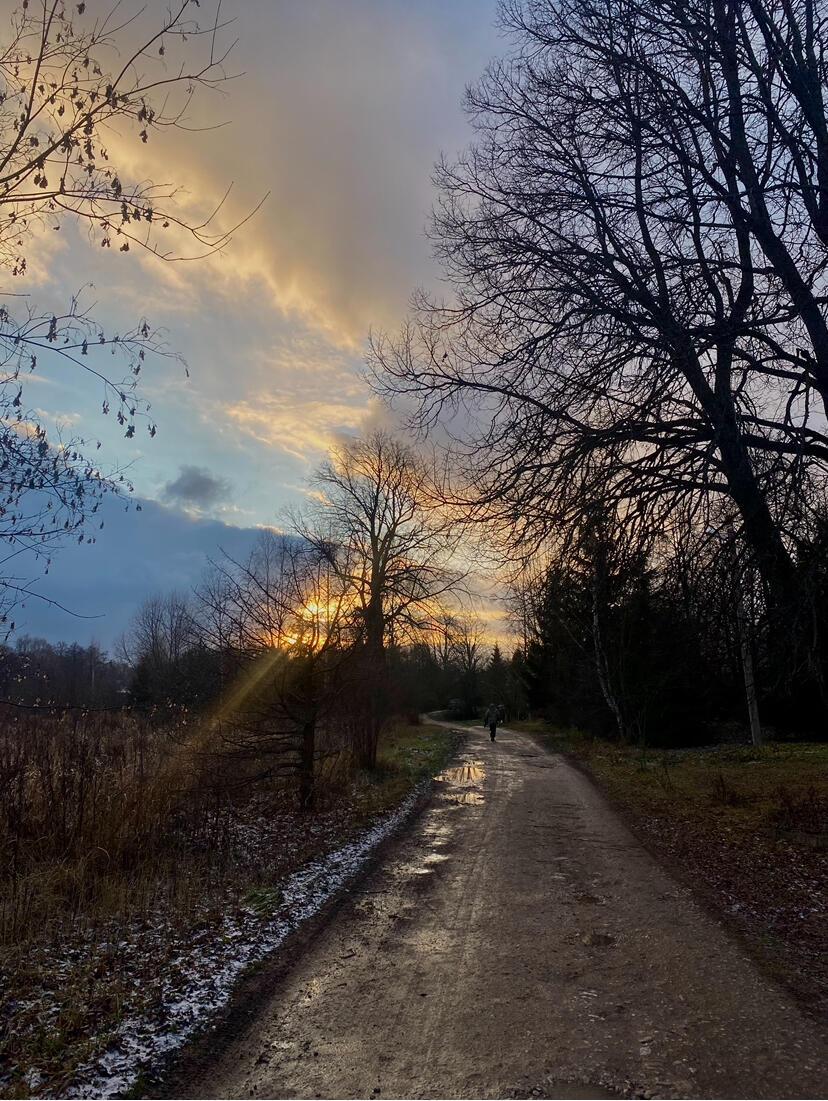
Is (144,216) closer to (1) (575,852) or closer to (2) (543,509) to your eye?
(2) (543,509)

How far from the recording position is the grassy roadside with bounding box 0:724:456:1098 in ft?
12.8

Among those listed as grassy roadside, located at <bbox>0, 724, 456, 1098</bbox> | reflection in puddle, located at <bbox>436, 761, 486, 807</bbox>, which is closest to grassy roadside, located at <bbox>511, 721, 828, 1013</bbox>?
reflection in puddle, located at <bbox>436, 761, 486, 807</bbox>

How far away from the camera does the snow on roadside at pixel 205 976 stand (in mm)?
3729

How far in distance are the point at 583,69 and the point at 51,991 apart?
11236mm

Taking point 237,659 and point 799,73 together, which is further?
point 237,659

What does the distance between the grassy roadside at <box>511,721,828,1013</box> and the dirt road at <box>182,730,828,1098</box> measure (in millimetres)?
328

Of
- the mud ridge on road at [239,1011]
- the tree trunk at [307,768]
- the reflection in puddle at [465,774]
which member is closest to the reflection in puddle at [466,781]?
the reflection in puddle at [465,774]

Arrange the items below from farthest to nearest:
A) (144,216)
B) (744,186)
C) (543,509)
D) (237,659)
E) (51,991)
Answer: (237,659), (543,509), (744,186), (51,991), (144,216)

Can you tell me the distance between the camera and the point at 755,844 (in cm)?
916

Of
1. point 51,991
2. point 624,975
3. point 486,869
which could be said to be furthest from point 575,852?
point 51,991

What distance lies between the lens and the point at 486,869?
8.06 metres

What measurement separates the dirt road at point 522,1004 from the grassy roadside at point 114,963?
751 mm

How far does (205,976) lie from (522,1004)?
7.46ft

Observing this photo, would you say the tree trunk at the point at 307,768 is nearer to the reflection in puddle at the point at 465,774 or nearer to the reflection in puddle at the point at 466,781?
the reflection in puddle at the point at 466,781
